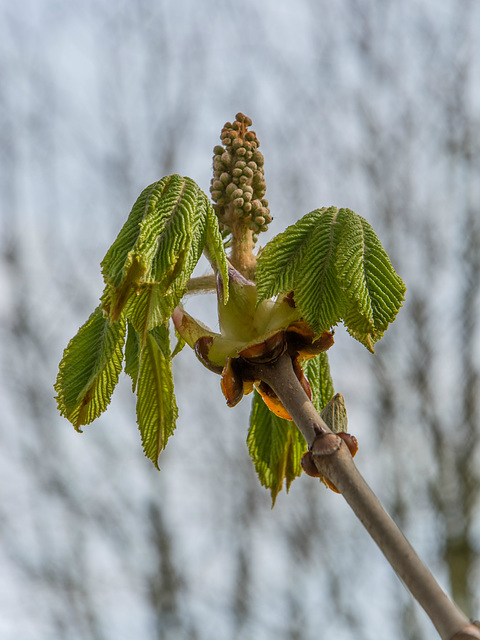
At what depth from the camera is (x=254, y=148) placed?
35.4 inches

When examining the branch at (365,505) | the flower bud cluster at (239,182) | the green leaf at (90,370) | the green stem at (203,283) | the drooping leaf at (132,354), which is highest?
the flower bud cluster at (239,182)

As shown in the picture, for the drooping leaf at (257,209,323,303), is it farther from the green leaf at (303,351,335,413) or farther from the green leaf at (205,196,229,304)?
the green leaf at (303,351,335,413)

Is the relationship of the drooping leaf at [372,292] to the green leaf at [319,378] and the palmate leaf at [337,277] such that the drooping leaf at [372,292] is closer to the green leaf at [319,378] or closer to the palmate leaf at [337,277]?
the palmate leaf at [337,277]

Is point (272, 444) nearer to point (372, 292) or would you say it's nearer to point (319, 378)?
point (319, 378)

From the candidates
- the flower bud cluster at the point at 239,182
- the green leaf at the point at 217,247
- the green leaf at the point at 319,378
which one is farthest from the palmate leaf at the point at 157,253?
the green leaf at the point at 319,378

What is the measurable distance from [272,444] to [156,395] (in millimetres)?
221

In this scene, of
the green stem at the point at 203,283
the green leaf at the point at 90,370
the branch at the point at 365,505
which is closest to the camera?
the branch at the point at 365,505

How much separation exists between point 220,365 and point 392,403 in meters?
6.15

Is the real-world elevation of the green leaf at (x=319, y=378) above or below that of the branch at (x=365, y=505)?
above

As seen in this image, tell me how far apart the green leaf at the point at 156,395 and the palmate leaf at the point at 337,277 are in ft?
0.57

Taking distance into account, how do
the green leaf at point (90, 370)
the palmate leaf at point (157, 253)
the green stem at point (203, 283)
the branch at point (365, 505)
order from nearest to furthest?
the branch at point (365, 505) < the palmate leaf at point (157, 253) < the green leaf at point (90, 370) < the green stem at point (203, 283)

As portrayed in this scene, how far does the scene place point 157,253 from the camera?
708 millimetres

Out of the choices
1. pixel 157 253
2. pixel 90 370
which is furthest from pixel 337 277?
pixel 90 370

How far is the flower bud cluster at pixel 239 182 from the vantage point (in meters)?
0.87
